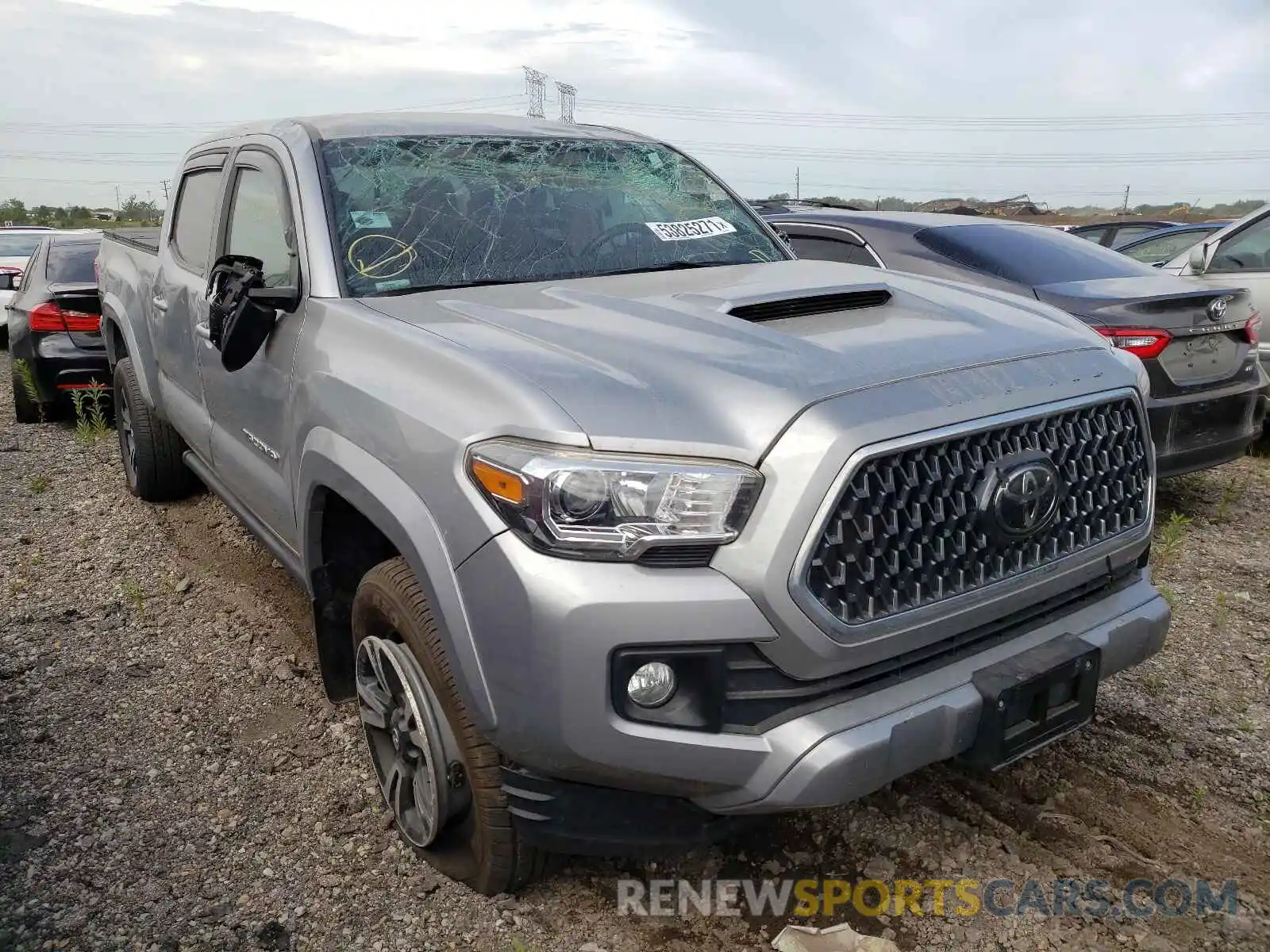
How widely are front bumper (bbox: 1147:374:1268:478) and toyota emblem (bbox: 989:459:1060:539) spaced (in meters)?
2.85

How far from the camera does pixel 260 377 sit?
10.5ft

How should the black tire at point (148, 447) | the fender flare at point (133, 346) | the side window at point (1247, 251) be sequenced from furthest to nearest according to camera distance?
the side window at point (1247, 251) < the black tire at point (148, 447) < the fender flare at point (133, 346)

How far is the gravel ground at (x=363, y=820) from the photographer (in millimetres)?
2477

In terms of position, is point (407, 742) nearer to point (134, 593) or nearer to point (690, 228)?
point (690, 228)

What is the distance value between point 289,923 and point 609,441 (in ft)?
4.94

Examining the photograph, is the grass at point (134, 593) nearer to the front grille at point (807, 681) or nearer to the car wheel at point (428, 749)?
the car wheel at point (428, 749)

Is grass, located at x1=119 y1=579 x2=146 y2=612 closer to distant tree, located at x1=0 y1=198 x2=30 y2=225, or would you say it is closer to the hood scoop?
the hood scoop

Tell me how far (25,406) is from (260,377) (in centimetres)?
607

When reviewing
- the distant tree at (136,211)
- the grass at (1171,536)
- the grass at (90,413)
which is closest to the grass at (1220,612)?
the grass at (1171,536)

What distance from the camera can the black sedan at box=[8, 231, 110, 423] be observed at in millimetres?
7438

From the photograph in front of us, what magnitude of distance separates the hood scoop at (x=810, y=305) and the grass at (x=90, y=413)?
582 centimetres

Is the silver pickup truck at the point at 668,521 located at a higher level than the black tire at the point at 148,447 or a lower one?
higher

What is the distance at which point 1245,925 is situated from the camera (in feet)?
7.86

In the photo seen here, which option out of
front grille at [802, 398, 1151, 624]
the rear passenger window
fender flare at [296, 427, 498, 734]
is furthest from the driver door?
the rear passenger window
